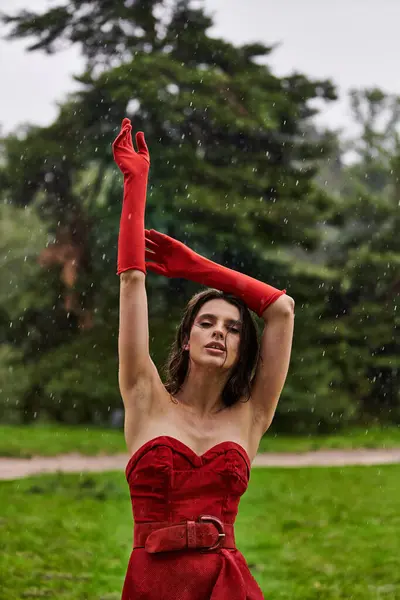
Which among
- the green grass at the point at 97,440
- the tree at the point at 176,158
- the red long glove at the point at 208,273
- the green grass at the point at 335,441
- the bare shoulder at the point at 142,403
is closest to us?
the bare shoulder at the point at 142,403

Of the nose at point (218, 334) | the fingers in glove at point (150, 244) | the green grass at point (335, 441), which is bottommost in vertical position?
the green grass at point (335, 441)

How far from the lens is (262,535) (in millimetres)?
7445

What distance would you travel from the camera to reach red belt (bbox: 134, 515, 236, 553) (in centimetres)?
201

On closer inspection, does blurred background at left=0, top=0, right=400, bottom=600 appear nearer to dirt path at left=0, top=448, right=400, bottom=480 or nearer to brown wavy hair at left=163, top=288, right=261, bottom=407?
dirt path at left=0, top=448, right=400, bottom=480

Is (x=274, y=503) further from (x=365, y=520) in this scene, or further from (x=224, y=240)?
(x=224, y=240)

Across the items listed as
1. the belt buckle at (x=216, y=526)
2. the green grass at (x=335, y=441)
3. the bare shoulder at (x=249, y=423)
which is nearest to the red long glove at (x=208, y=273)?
the bare shoulder at (x=249, y=423)

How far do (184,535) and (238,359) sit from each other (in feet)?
1.55

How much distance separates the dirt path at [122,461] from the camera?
428 inches

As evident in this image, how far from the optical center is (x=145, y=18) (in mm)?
16094

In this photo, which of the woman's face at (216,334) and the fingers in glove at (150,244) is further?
the fingers in glove at (150,244)

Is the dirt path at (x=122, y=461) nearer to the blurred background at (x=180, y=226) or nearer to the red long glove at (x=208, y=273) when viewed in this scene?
the blurred background at (x=180, y=226)

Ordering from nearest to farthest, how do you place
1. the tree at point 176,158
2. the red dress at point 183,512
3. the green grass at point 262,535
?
the red dress at point 183,512 → the green grass at point 262,535 → the tree at point 176,158

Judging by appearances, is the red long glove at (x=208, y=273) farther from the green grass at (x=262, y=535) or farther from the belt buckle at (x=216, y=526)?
the green grass at (x=262, y=535)

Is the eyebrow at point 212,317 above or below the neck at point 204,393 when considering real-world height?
above
